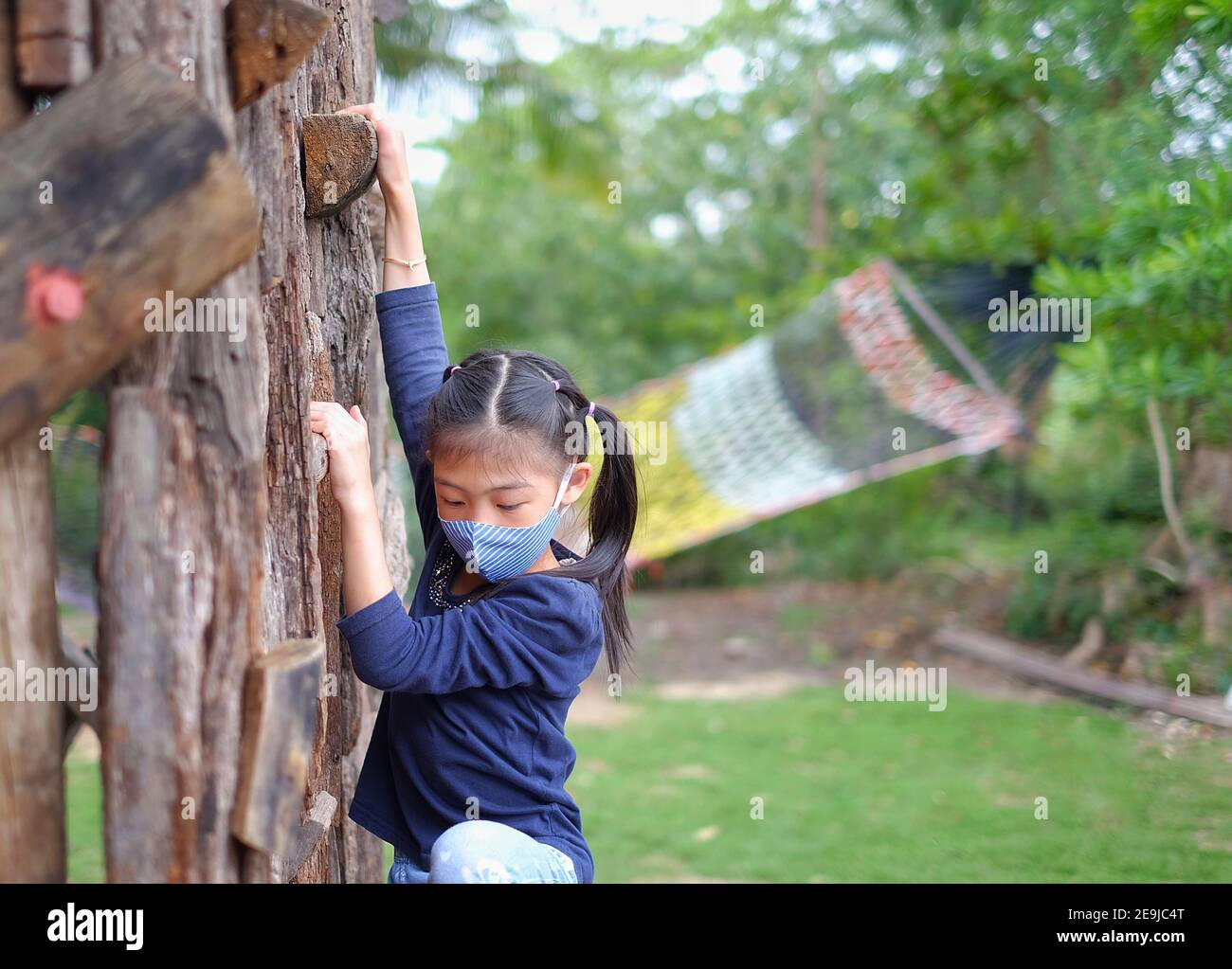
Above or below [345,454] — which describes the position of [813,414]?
above

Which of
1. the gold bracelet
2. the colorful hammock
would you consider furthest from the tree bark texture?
the colorful hammock

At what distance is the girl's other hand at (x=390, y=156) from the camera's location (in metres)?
1.99

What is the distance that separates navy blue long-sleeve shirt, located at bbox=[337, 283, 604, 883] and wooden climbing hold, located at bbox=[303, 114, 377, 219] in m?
0.69

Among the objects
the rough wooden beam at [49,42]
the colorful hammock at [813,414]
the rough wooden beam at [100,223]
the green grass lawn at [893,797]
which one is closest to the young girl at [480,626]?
the rough wooden beam at [100,223]

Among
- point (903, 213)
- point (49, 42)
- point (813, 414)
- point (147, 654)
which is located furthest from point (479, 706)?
A: point (903, 213)

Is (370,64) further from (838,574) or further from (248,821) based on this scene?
(838,574)

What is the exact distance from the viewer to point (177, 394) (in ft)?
4.58

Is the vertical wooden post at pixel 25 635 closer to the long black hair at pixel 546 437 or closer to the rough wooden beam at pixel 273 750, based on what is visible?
the rough wooden beam at pixel 273 750

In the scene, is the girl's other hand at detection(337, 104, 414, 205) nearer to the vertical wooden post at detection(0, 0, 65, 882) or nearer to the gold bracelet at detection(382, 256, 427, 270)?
the gold bracelet at detection(382, 256, 427, 270)

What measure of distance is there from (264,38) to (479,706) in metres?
1.01

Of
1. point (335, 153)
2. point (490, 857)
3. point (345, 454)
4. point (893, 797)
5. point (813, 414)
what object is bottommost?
point (893, 797)

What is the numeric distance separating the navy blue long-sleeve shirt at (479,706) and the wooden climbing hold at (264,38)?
720 mm

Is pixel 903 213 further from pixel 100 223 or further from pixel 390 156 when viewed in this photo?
pixel 100 223

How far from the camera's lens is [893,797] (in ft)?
14.6
